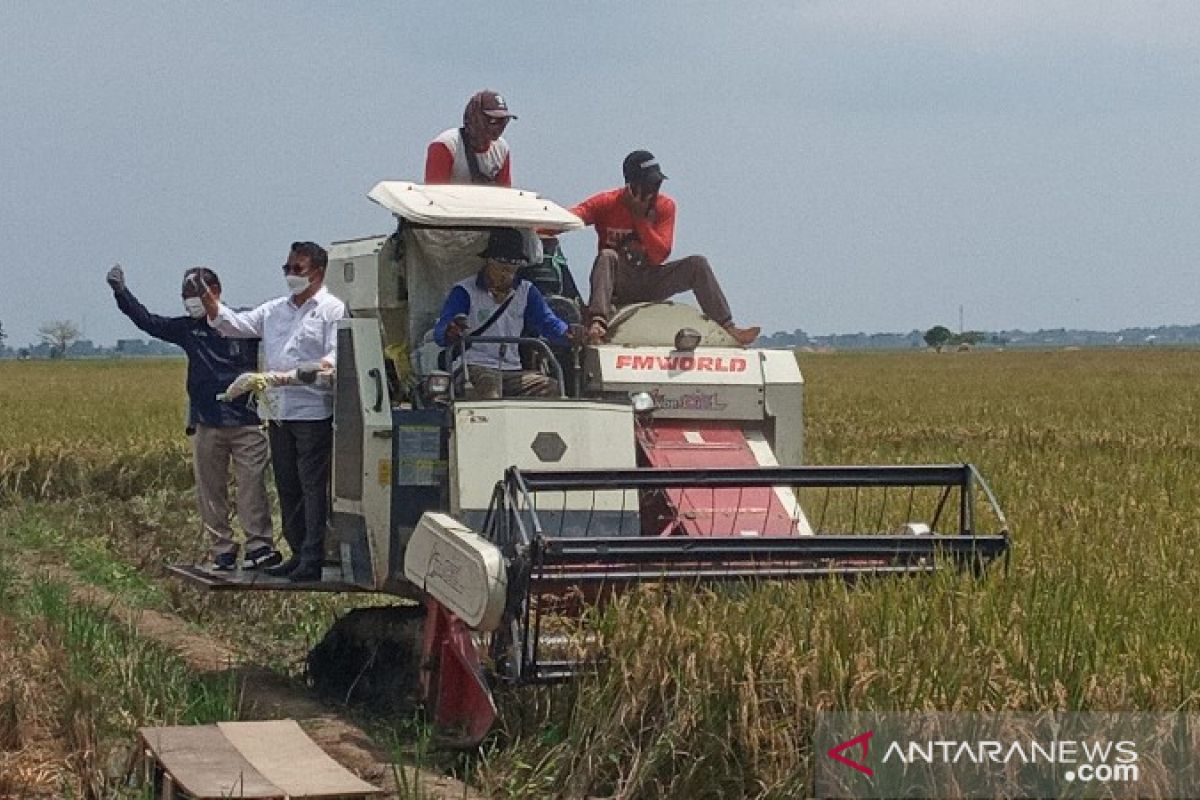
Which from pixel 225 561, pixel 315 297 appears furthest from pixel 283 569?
pixel 315 297

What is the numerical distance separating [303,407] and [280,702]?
147 cm

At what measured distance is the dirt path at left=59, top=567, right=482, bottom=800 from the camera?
6531 mm

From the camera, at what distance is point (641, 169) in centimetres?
955

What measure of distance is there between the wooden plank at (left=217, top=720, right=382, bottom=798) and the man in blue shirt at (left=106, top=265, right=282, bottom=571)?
9.47 ft

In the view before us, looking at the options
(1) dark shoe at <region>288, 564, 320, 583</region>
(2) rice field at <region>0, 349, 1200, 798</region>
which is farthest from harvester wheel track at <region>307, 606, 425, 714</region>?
(2) rice field at <region>0, 349, 1200, 798</region>

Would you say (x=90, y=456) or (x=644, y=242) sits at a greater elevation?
(x=644, y=242)

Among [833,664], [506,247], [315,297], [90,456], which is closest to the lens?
[833,664]

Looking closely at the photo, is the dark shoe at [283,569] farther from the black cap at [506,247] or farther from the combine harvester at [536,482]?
the black cap at [506,247]

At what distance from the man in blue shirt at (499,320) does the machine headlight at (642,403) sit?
1.24 ft

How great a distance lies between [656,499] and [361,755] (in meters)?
1.99

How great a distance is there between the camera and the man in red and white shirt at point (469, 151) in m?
9.21

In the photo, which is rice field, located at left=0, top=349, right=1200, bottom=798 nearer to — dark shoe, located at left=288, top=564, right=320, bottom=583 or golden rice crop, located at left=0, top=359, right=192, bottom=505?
dark shoe, located at left=288, top=564, right=320, bottom=583

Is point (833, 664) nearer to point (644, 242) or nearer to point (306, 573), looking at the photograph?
point (306, 573)

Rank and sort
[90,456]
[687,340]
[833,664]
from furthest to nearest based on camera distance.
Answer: [90,456] → [687,340] → [833,664]
